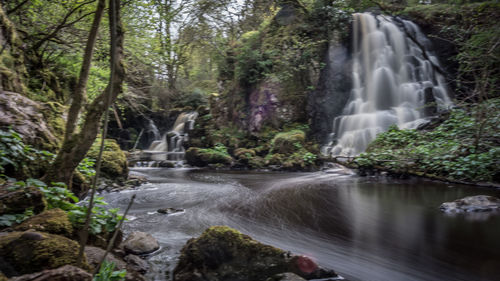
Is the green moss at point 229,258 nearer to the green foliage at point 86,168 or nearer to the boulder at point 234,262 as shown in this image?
the boulder at point 234,262

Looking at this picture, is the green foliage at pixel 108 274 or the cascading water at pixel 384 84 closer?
the green foliage at pixel 108 274

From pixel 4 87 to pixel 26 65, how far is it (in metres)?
2.21

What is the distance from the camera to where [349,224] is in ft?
15.0

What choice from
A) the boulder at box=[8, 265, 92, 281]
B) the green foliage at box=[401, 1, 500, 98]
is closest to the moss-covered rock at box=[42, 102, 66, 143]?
the boulder at box=[8, 265, 92, 281]

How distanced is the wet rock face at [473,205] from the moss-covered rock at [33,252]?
557 centimetres

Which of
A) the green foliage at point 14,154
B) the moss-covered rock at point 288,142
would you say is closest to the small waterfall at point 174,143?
the moss-covered rock at point 288,142

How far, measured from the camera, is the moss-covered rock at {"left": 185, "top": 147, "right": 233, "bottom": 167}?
13.5 metres

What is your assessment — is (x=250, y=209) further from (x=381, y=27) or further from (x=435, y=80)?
(x=381, y=27)

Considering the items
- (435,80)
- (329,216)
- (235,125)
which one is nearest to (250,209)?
(329,216)

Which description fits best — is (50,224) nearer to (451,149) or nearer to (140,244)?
(140,244)

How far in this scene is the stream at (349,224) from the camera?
121 inches

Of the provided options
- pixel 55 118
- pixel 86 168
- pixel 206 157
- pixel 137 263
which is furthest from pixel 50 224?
pixel 206 157

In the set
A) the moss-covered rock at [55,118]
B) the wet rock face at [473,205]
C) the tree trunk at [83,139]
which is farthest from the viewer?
the moss-covered rock at [55,118]

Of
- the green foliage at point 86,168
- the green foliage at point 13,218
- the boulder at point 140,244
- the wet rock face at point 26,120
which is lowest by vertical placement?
the boulder at point 140,244
